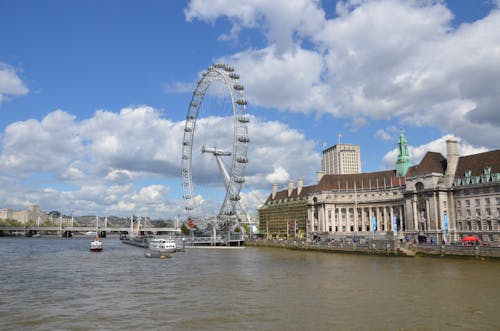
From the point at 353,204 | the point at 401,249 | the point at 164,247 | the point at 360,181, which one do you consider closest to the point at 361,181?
the point at 360,181

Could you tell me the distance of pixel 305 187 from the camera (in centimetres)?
14175

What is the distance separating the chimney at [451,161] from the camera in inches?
3499

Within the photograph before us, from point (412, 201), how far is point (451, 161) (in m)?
11.6

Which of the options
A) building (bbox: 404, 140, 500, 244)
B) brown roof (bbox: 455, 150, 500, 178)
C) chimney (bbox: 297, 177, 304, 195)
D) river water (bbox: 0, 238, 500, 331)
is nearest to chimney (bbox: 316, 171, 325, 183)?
chimney (bbox: 297, 177, 304, 195)

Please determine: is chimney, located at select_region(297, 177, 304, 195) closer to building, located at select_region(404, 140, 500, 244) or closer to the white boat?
building, located at select_region(404, 140, 500, 244)

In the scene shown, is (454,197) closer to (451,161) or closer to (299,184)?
(451,161)

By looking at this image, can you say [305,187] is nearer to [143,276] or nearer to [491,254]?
[491,254]

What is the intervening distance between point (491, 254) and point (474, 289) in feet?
78.5

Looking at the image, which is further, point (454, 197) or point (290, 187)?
point (290, 187)

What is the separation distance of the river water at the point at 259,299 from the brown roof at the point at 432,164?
43.6 meters

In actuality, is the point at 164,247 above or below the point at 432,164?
below

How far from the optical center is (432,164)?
3632 inches

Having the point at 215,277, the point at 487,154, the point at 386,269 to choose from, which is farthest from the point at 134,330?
the point at 487,154

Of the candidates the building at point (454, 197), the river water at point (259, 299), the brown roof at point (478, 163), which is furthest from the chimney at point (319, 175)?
the river water at point (259, 299)
